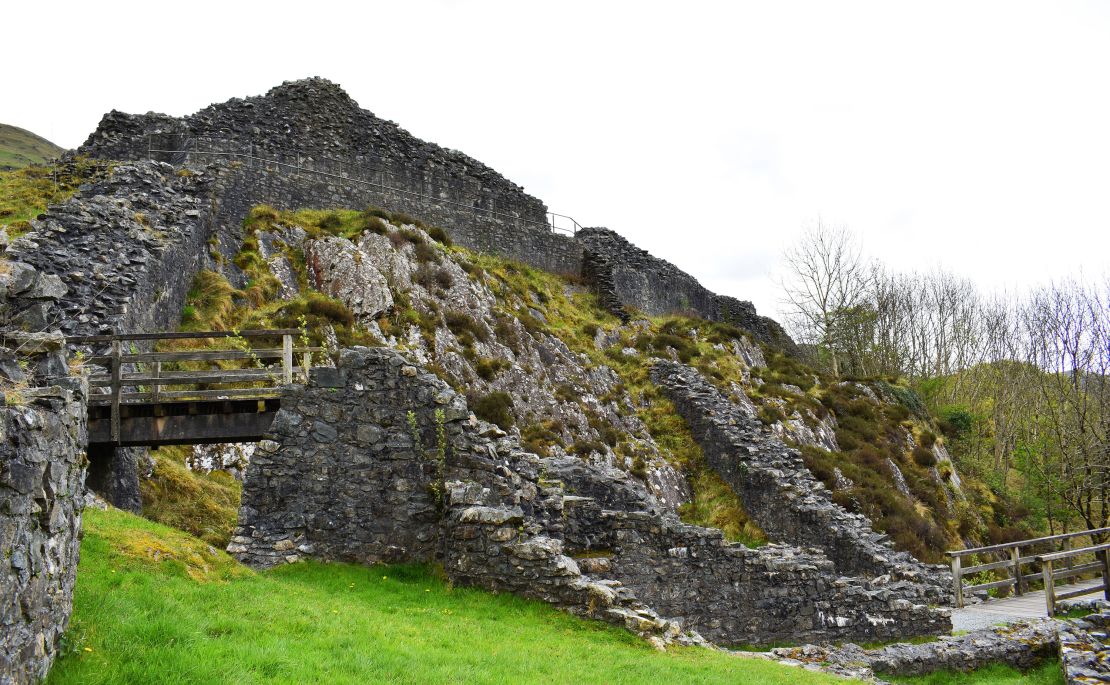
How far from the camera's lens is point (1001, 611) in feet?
63.8

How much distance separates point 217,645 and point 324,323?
16.1 metres

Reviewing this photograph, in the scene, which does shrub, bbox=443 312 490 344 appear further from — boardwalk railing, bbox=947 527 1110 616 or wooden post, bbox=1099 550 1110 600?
wooden post, bbox=1099 550 1110 600

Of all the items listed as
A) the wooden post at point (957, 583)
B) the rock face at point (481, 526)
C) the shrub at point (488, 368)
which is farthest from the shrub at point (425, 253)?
the wooden post at point (957, 583)

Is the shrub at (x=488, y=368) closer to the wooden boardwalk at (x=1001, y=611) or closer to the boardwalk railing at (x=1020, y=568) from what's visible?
the boardwalk railing at (x=1020, y=568)

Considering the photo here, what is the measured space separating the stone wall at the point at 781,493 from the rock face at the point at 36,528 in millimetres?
19921

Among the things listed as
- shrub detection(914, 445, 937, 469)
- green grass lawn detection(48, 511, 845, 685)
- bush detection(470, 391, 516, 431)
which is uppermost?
bush detection(470, 391, 516, 431)

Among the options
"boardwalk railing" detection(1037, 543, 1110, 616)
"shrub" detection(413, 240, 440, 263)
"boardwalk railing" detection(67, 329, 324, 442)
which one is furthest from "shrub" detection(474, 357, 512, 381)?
"boardwalk railing" detection(1037, 543, 1110, 616)

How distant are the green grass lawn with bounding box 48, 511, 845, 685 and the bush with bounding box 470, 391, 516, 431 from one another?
35.4ft

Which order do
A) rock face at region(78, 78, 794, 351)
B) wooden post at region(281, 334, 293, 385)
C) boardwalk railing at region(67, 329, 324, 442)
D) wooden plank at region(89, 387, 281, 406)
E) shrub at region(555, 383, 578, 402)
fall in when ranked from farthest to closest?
rock face at region(78, 78, 794, 351) → shrub at region(555, 383, 578, 402) → wooden post at region(281, 334, 293, 385) → wooden plank at region(89, 387, 281, 406) → boardwalk railing at region(67, 329, 324, 442)

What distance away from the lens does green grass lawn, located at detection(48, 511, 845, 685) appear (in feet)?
22.6

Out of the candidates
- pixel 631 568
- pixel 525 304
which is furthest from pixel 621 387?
pixel 631 568

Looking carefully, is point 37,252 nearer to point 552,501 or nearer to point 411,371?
point 411,371

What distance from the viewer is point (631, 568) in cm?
1531

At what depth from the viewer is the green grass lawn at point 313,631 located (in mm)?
6887
